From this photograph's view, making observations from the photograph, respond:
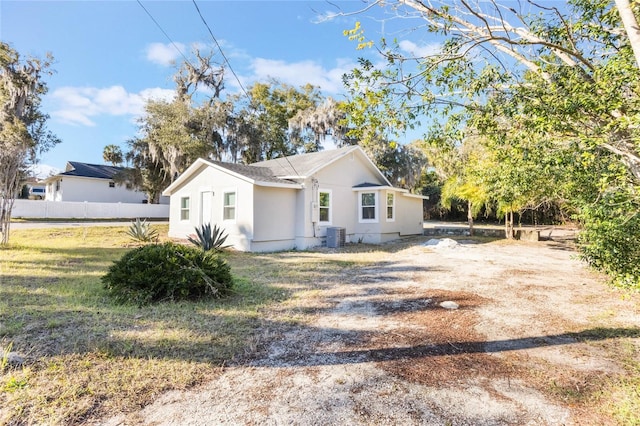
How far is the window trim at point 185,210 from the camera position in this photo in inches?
565

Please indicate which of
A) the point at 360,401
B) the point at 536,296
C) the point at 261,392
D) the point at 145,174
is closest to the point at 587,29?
the point at 536,296

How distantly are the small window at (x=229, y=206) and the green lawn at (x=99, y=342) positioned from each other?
5.82 meters

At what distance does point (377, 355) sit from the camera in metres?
3.48

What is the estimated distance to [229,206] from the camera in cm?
1248

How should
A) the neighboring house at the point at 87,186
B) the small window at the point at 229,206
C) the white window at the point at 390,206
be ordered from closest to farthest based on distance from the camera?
the small window at the point at 229,206, the white window at the point at 390,206, the neighboring house at the point at 87,186

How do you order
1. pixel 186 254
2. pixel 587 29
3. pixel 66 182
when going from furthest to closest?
pixel 66 182 → pixel 186 254 → pixel 587 29

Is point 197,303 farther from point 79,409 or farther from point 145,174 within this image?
point 145,174

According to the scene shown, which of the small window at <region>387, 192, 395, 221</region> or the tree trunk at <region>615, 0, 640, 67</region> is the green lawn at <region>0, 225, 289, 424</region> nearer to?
the tree trunk at <region>615, 0, 640, 67</region>

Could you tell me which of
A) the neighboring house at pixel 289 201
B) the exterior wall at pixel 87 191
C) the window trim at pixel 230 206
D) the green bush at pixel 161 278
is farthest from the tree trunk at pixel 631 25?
the exterior wall at pixel 87 191

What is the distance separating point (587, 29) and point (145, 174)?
25.8 m

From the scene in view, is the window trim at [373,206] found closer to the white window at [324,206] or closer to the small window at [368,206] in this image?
the small window at [368,206]

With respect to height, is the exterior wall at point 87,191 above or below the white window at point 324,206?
above

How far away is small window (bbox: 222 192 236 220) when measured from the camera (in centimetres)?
1234

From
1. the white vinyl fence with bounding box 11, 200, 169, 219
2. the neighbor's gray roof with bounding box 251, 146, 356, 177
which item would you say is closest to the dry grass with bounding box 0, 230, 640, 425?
the neighbor's gray roof with bounding box 251, 146, 356, 177
